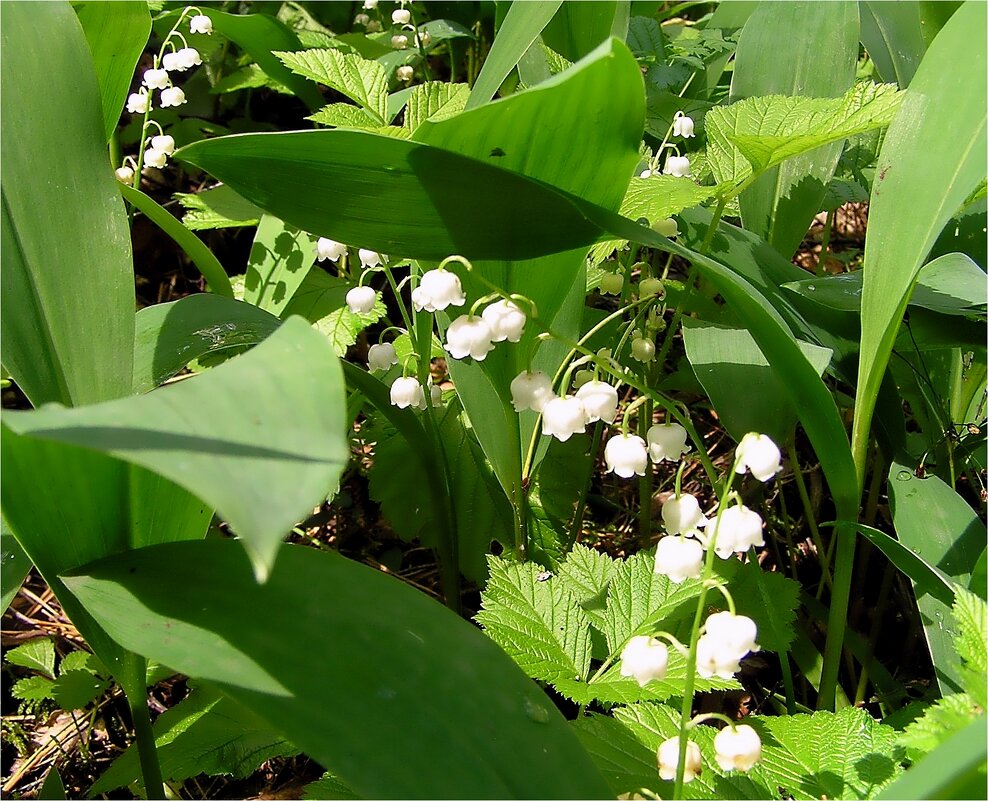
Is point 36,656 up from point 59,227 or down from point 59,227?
down

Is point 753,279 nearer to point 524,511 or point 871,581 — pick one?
point 524,511

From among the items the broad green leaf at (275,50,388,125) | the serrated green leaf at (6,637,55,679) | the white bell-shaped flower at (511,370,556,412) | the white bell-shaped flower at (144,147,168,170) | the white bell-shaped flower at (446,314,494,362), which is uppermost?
the broad green leaf at (275,50,388,125)

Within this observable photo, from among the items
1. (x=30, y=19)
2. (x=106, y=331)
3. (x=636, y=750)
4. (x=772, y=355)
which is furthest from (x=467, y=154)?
(x=636, y=750)

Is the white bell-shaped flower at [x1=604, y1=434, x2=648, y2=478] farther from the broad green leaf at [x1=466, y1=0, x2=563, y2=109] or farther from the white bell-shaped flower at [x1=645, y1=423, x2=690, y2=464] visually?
the broad green leaf at [x1=466, y1=0, x2=563, y2=109]

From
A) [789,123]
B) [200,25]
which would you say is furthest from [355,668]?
[200,25]

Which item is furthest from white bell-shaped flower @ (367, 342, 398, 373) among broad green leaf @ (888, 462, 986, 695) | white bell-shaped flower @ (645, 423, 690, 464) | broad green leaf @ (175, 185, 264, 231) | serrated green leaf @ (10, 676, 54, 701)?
broad green leaf @ (175, 185, 264, 231)

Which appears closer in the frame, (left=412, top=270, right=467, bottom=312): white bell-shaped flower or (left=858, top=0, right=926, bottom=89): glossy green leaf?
A: (left=412, top=270, right=467, bottom=312): white bell-shaped flower

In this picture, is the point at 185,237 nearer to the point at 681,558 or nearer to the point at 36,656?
the point at 36,656
